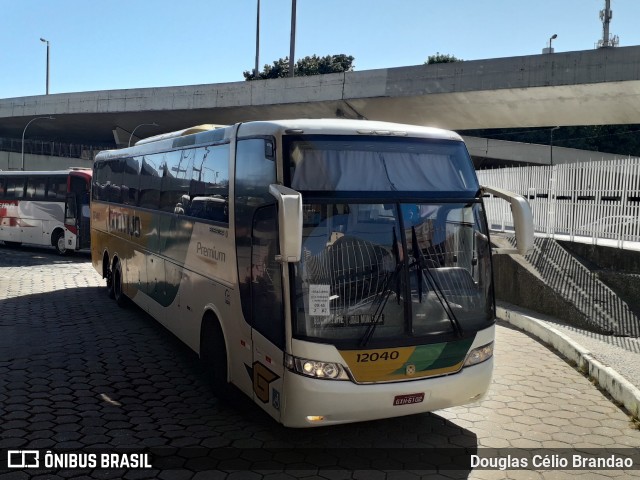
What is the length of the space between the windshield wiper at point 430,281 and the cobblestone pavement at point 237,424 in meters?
1.26

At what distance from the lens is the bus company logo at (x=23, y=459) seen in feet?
16.9

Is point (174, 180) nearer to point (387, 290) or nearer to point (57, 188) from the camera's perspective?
point (387, 290)

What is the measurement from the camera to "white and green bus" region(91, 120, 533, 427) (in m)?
5.14

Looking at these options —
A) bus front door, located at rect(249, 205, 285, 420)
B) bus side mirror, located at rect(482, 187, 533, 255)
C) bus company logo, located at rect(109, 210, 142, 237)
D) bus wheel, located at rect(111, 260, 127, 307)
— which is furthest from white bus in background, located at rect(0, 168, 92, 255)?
bus side mirror, located at rect(482, 187, 533, 255)

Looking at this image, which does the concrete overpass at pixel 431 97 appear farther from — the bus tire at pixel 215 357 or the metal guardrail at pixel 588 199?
the bus tire at pixel 215 357

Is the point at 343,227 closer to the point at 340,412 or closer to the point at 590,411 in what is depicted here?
the point at 340,412

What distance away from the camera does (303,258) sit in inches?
204

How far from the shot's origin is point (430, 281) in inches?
215

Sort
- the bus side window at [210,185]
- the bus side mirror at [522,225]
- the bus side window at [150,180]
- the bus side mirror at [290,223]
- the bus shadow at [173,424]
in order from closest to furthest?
the bus side mirror at [290,223] < the bus shadow at [173,424] < the bus side mirror at [522,225] < the bus side window at [210,185] < the bus side window at [150,180]

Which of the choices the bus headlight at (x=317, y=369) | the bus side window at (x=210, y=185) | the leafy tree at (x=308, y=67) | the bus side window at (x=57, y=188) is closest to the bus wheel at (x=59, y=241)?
the bus side window at (x=57, y=188)

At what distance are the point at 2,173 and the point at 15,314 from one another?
1678 centimetres

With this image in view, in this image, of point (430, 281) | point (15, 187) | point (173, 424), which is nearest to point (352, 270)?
point (430, 281)

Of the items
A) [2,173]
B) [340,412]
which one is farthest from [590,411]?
[2,173]

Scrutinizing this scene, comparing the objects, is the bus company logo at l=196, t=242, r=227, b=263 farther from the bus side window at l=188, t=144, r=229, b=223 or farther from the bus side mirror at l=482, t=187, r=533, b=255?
the bus side mirror at l=482, t=187, r=533, b=255
